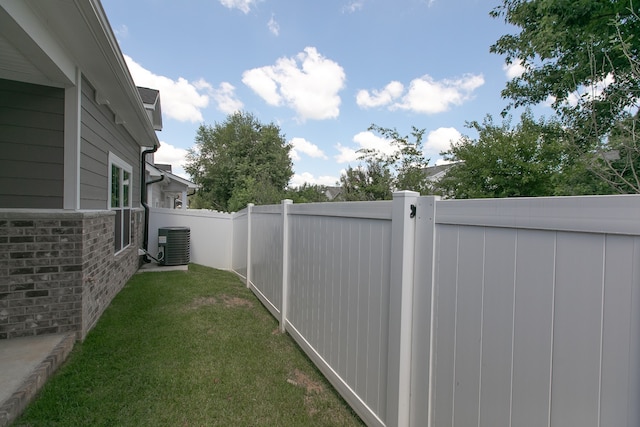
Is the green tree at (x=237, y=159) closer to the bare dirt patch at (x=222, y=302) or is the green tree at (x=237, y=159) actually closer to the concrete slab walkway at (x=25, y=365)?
the bare dirt patch at (x=222, y=302)

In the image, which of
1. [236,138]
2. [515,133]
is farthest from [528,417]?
[236,138]

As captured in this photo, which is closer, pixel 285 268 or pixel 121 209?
pixel 285 268

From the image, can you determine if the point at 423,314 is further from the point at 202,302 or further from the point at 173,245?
the point at 173,245

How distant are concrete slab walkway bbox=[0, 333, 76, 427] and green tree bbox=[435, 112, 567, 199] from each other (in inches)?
323

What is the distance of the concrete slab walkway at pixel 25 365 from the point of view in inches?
93.5

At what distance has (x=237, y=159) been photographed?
96.2 feet

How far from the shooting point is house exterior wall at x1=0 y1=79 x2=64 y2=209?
353 centimetres

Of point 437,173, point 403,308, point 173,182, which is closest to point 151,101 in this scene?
point 173,182

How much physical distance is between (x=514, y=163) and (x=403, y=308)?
753 centimetres

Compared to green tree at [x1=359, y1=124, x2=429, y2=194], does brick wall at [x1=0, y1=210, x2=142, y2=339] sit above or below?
below

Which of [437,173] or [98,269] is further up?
[437,173]

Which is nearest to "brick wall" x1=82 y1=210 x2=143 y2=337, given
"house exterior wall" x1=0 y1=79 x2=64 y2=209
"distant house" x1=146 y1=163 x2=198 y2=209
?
"house exterior wall" x1=0 y1=79 x2=64 y2=209

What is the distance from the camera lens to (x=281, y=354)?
148 inches

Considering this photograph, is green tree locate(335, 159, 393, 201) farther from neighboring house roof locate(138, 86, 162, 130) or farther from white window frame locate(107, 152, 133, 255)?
white window frame locate(107, 152, 133, 255)
